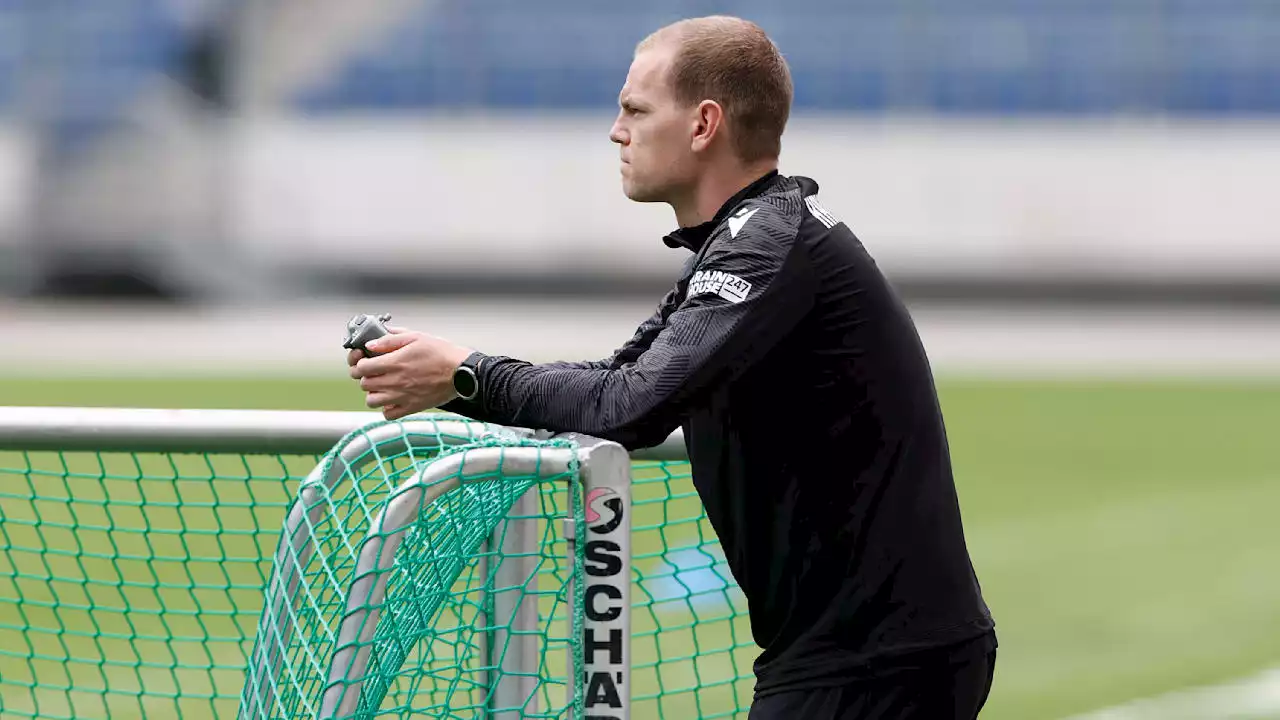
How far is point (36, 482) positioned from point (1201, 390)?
10902 mm

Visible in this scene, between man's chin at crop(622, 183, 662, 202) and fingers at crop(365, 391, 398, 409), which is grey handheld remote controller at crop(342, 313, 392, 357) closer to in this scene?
fingers at crop(365, 391, 398, 409)

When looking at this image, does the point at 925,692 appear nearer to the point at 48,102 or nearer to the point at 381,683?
the point at 381,683

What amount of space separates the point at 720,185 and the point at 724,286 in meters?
0.24

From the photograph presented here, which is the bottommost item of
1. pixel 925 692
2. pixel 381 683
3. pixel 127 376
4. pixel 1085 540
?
pixel 127 376

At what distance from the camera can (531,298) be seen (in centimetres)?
2558

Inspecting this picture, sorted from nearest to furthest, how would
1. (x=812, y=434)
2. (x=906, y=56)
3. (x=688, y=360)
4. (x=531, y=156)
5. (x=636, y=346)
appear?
(x=688, y=360), (x=812, y=434), (x=636, y=346), (x=531, y=156), (x=906, y=56)

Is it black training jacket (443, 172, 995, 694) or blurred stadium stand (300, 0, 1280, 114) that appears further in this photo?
blurred stadium stand (300, 0, 1280, 114)

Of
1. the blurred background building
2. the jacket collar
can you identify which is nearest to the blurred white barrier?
A: the blurred background building

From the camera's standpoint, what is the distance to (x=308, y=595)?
280cm

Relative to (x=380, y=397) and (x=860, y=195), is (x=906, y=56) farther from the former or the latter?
(x=380, y=397)

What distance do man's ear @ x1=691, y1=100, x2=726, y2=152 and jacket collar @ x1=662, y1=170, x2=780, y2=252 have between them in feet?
0.30

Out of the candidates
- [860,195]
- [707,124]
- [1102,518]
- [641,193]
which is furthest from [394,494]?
[860,195]

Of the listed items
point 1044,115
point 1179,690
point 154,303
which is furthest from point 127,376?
point 1044,115

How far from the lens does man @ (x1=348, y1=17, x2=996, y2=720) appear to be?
237cm
